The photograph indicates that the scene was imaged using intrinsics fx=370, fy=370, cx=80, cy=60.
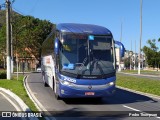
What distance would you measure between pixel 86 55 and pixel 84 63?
0.39m

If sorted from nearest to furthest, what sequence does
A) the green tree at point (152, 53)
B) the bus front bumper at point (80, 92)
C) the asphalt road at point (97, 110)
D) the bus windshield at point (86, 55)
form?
the asphalt road at point (97, 110)
the bus front bumper at point (80, 92)
the bus windshield at point (86, 55)
the green tree at point (152, 53)

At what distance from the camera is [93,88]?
15.3 meters

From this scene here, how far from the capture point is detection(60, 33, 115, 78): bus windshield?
50.3 ft

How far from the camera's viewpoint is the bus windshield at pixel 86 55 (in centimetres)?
1534

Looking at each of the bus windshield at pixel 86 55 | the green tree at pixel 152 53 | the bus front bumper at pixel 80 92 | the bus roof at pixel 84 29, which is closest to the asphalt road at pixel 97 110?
the bus front bumper at pixel 80 92

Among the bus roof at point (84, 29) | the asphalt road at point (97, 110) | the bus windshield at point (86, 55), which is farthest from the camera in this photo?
Answer: the bus roof at point (84, 29)

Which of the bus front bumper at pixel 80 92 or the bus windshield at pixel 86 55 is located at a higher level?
the bus windshield at pixel 86 55

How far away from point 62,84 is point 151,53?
80150 millimetres

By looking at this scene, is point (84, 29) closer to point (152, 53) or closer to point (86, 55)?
point (86, 55)

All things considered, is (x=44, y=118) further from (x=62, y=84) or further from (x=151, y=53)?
(x=151, y=53)

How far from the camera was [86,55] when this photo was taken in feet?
51.1

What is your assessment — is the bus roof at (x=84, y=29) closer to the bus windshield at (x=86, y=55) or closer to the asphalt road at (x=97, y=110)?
the bus windshield at (x=86, y=55)

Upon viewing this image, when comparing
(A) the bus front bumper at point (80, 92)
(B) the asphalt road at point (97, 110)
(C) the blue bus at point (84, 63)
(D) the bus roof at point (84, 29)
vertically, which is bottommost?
(B) the asphalt road at point (97, 110)

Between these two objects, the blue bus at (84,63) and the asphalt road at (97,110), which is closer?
the asphalt road at (97,110)
